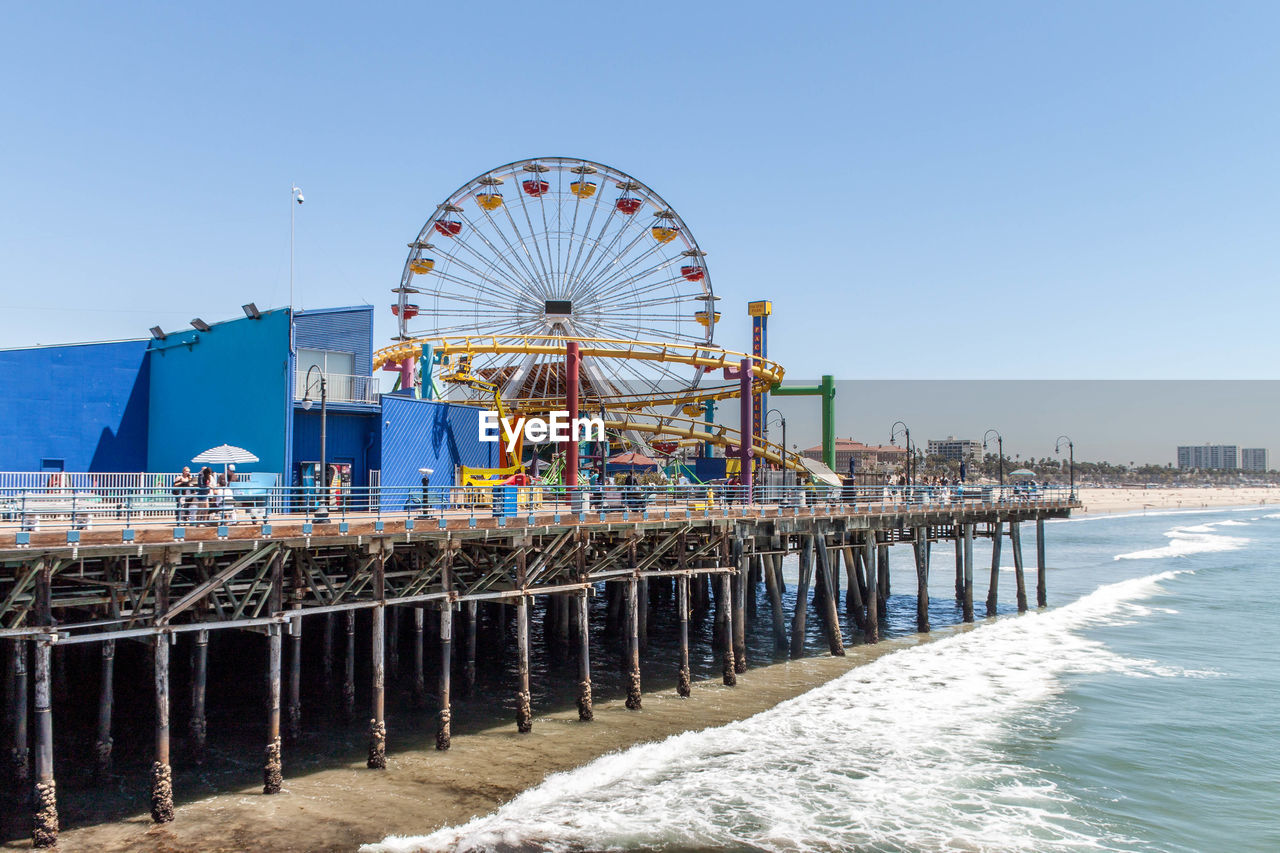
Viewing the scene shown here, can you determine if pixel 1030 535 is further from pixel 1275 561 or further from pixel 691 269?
pixel 691 269

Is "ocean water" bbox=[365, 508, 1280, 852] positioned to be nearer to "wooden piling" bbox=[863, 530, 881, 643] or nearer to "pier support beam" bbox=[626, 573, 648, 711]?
"wooden piling" bbox=[863, 530, 881, 643]

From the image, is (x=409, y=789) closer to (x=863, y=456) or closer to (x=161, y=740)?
(x=161, y=740)

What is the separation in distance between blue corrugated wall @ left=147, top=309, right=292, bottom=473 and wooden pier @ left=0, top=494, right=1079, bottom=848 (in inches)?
196

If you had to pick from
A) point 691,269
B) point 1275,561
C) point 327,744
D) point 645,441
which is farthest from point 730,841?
point 1275,561

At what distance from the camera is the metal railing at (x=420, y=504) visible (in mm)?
17172

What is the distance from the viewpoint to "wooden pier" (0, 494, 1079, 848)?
15.5 meters

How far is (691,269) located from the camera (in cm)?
4462

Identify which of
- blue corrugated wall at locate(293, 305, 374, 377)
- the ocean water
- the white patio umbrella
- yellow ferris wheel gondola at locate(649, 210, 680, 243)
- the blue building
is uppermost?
yellow ferris wheel gondola at locate(649, 210, 680, 243)

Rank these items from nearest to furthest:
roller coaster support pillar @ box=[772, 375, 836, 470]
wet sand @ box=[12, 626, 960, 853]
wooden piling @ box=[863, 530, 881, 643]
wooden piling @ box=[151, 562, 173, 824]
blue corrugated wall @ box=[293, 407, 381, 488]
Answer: wet sand @ box=[12, 626, 960, 853] < wooden piling @ box=[151, 562, 173, 824] < blue corrugated wall @ box=[293, 407, 381, 488] < wooden piling @ box=[863, 530, 881, 643] < roller coaster support pillar @ box=[772, 375, 836, 470]

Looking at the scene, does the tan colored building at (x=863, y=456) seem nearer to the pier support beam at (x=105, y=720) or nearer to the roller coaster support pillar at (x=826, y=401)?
the roller coaster support pillar at (x=826, y=401)

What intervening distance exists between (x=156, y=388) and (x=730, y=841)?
74.2 ft

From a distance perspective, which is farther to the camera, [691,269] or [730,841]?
[691,269]

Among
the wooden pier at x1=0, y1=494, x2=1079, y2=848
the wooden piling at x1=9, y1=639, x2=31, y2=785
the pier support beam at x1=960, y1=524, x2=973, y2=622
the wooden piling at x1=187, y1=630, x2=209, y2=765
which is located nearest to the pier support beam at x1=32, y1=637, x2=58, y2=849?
the wooden pier at x1=0, y1=494, x2=1079, y2=848

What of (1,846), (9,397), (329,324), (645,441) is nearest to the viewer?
(1,846)
